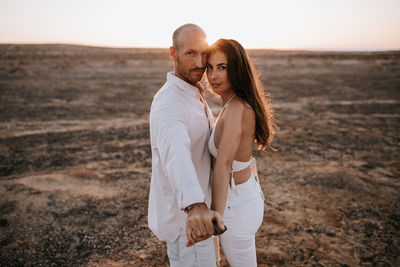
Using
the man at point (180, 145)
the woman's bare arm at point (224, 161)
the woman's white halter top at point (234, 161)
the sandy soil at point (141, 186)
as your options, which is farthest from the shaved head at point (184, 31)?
the sandy soil at point (141, 186)

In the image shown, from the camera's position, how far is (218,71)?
6.17 ft

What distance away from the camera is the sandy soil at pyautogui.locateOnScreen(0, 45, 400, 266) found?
3.36 meters

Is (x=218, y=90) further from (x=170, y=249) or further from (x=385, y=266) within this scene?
(x=385, y=266)

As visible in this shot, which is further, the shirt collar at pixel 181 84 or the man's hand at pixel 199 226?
the shirt collar at pixel 181 84

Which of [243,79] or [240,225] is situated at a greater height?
[243,79]

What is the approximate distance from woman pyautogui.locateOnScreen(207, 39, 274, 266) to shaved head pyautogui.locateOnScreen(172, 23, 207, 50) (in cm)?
16

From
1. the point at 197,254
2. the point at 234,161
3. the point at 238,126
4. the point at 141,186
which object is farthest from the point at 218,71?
the point at 141,186

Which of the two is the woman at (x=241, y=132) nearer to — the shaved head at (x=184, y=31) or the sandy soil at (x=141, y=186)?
the shaved head at (x=184, y=31)

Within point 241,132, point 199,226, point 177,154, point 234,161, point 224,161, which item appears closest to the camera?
point 199,226

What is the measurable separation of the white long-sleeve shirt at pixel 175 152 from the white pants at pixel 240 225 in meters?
0.20

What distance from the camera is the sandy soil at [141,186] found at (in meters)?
3.36

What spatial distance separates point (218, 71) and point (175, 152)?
82 cm

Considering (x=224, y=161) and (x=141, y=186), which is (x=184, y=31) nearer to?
(x=224, y=161)

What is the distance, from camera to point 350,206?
432 cm
